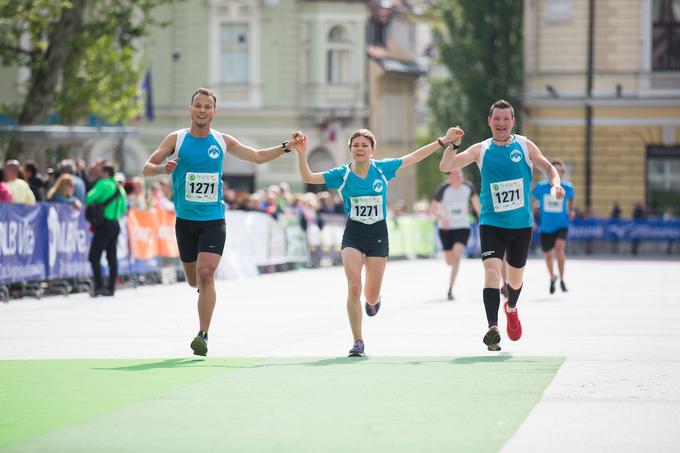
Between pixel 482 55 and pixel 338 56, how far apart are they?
5.81 meters

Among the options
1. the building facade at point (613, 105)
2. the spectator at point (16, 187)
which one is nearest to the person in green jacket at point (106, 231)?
the spectator at point (16, 187)

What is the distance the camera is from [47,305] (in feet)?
65.4

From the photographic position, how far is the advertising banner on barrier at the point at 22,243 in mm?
20312

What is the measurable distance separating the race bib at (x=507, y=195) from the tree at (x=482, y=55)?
4025cm

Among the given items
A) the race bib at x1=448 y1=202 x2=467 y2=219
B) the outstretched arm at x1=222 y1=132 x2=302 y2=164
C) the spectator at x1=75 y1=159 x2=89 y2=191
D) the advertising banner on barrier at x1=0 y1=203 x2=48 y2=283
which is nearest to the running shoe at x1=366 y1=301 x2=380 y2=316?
the outstretched arm at x1=222 y1=132 x2=302 y2=164

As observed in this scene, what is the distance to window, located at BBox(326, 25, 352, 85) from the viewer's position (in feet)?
188

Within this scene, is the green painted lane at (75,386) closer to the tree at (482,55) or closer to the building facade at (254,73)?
the tree at (482,55)

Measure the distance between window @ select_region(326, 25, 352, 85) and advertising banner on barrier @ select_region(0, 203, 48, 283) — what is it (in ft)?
118

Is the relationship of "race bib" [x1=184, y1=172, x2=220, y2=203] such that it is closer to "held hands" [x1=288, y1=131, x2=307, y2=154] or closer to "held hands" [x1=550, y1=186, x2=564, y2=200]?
"held hands" [x1=288, y1=131, x2=307, y2=154]

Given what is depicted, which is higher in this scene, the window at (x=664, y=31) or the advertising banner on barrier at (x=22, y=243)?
the window at (x=664, y=31)

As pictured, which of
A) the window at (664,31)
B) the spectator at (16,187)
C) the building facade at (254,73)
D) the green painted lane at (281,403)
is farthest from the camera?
the building facade at (254,73)

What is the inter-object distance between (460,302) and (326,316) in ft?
10.4

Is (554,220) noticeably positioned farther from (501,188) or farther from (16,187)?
(501,188)

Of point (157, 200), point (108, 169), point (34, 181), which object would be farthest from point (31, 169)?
point (157, 200)
